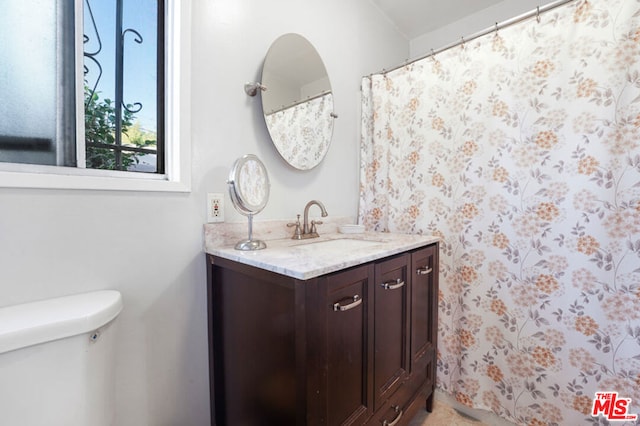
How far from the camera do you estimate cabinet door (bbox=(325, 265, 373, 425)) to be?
31.8 inches

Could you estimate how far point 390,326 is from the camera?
1.05 meters

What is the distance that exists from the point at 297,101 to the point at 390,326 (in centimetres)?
113

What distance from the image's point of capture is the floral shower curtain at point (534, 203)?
104cm

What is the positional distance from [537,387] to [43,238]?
194 cm

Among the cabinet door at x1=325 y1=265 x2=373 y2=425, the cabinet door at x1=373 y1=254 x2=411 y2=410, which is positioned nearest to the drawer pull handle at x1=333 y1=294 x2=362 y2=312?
the cabinet door at x1=325 y1=265 x2=373 y2=425

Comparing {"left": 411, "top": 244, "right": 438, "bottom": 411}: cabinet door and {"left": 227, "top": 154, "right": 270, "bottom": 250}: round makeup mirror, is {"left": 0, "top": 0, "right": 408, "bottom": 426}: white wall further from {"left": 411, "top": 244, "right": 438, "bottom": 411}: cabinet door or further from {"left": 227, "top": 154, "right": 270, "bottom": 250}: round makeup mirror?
{"left": 411, "top": 244, "right": 438, "bottom": 411}: cabinet door

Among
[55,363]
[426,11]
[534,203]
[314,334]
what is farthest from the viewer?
[426,11]

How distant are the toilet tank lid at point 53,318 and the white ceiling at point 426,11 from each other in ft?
7.18

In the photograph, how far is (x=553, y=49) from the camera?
3.82 ft

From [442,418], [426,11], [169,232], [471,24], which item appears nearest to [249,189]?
[169,232]

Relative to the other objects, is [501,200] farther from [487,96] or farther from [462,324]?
[462,324]

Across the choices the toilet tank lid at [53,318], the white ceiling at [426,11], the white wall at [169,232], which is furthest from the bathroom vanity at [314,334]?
the white ceiling at [426,11]

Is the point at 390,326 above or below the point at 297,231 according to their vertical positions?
below

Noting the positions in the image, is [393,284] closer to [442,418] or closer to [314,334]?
A: [314,334]
